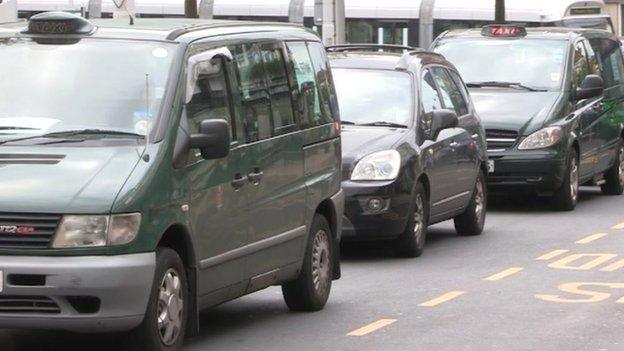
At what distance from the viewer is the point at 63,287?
805 cm

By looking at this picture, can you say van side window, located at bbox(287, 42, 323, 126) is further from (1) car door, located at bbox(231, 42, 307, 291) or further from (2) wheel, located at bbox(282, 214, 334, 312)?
(2) wheel, located at bbox(282, 214, 334, 312)

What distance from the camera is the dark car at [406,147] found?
14.0 m

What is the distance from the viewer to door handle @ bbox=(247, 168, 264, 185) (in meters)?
9.69

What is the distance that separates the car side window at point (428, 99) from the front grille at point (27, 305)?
7.06 meters

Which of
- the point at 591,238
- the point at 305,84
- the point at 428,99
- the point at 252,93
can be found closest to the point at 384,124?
the point at 428,99

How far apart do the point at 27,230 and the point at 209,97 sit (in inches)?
64.9

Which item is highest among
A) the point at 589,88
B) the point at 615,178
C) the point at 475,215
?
the point at 589,88

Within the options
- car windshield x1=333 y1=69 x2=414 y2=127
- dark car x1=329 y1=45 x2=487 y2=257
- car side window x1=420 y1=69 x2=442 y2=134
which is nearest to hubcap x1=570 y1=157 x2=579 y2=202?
dark car x1=329 y1=45 x2=487 y2=257

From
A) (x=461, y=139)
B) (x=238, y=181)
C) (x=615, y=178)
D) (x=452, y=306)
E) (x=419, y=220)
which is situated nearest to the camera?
(x=238, y=181)

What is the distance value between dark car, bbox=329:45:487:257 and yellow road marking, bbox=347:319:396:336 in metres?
3.23

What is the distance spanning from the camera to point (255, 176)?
9.76m

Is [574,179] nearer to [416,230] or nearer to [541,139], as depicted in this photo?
[541,139]

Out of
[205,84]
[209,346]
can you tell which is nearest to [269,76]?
[205,84]

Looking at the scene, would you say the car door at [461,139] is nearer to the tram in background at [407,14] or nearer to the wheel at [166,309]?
the wheel at [166,309]
